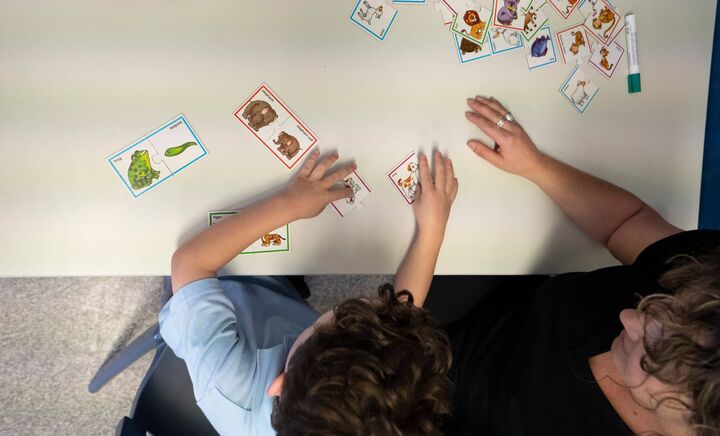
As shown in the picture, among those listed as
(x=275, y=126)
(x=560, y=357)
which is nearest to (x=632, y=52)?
(x=560, y=357)

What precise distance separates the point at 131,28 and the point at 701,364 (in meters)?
1.04

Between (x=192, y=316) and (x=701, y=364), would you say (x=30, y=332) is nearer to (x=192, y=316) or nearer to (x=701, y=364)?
(x=192, y=316)

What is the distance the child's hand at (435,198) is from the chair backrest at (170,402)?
0.60 meters

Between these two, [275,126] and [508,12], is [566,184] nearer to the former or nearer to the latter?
[508,12]

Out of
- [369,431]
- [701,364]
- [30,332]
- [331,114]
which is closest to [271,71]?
[331,114]

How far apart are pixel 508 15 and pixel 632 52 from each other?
0.89 feet

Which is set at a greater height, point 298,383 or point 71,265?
point 71,265

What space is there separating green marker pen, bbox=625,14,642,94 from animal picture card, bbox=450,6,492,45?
0.30 metres

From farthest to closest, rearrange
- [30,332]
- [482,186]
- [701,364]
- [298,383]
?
[30,332] < [482,186] < [298,383] < [701,364]

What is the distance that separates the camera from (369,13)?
94cm

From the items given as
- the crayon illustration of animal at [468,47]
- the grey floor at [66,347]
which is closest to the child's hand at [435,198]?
the crayon illustration of animal at [468,47]

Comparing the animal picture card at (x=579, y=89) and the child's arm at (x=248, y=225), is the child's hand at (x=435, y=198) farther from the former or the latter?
the animal picture card at (x=579, y=89)

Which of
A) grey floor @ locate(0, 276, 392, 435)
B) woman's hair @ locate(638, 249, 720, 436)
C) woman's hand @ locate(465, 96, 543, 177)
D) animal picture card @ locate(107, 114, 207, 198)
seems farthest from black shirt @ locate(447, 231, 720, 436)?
grey floor @ locate(0, 276, 392, 435)

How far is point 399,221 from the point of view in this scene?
98 cm
